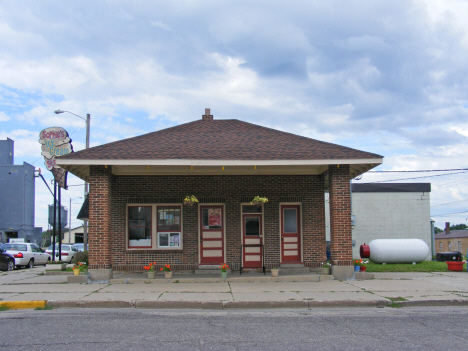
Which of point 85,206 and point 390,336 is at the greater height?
point 85,206

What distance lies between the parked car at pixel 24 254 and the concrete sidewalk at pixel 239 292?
38.0ft

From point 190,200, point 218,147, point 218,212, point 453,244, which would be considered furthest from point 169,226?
point 453,244

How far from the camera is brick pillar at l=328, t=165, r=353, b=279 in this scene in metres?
14.2

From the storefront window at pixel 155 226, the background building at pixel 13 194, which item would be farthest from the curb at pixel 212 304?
the background building at pixel 13 194

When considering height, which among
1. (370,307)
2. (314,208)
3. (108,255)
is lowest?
(370,307)

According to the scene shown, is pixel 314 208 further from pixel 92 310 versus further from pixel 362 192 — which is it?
pixel 362 192

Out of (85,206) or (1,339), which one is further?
(85,206)

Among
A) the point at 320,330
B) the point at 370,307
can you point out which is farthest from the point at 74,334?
the point at 370,307

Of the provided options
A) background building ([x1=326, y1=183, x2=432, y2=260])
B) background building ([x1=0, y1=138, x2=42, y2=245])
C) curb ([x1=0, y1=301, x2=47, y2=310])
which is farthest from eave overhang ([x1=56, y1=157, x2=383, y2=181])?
background building ([x1=0, y1=138, x2=42, y2=245])

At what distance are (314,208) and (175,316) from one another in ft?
27.5

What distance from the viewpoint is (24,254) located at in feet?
84.9

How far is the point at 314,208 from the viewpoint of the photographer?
16297mm

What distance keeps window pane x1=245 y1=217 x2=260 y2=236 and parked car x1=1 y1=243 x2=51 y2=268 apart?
15290 millimetres

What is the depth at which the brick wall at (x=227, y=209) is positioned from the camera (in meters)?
15.9
